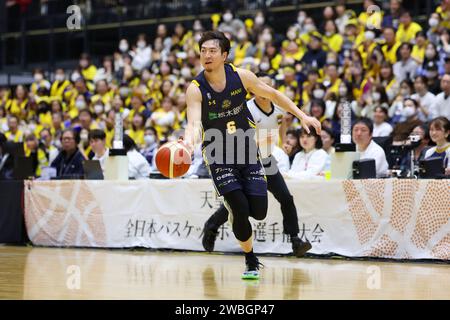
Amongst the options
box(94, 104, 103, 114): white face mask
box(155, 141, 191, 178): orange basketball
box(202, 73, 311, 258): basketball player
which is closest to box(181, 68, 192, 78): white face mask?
box(94, 104, 103, 114): white face mask

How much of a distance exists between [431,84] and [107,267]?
8050 mm

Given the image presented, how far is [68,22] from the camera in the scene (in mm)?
25641

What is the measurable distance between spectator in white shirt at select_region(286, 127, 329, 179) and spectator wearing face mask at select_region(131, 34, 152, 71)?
32.9 ft

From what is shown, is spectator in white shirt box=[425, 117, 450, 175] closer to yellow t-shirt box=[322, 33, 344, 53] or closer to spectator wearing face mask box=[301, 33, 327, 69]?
spectator wearing face mask box=[301, 33, 327, 69]

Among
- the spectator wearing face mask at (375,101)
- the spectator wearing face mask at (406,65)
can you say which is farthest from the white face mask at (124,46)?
the spectator wearing face mask at (375,101)

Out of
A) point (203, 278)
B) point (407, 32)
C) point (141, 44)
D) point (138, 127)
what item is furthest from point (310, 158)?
point (141, 44)

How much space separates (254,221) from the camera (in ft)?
39.5

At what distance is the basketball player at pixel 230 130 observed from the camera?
848 centimetres

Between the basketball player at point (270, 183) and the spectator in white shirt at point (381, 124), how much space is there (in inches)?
162

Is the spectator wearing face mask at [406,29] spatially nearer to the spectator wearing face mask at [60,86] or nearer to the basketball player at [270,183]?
the basketball player at [270,183]

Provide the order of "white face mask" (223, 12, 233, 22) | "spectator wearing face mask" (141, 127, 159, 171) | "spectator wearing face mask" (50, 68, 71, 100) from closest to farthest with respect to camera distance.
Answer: "spectator wearing face mask" (141, 127, 159, 171)
"white face mask" (223, 12, 233, 22)
"spectator wearing face mask" (50, 68, 71, 100)

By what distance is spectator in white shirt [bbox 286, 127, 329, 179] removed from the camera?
494 inches

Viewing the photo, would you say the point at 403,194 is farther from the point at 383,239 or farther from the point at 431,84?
the point at 431,84
